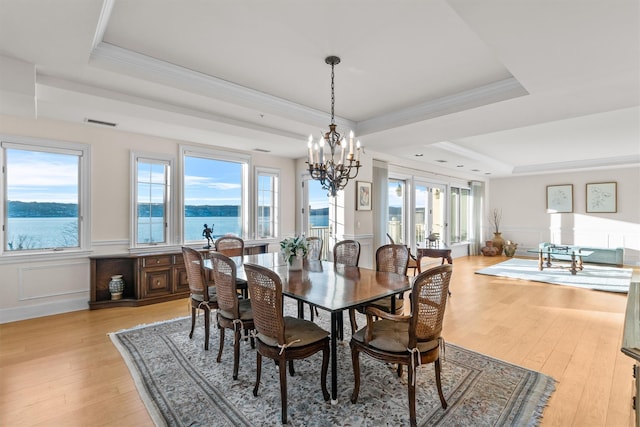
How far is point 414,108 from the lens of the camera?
3795mm

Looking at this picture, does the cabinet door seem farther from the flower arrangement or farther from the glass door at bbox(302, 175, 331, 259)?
the glass door at bbox(302, 175, 331, 259)

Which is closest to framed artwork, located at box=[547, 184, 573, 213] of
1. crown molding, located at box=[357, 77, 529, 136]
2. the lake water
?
crown molding, located at box=[357, 77, 529, 136]

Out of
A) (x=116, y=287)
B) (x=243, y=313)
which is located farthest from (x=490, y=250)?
(x=116, y=287)

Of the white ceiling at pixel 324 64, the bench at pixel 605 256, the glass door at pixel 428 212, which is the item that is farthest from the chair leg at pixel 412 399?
the bench at pixel 605 256

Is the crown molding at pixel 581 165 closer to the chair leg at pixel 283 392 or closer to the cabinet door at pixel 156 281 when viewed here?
the chair leg at pixel 283 392

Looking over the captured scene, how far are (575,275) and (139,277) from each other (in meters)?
8.10

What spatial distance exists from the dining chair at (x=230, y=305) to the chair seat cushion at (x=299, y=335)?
40cm

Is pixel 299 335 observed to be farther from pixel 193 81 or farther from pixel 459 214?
pixel 459 214

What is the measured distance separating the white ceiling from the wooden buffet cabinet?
73.9 inches

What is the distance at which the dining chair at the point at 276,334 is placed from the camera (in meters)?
1.96

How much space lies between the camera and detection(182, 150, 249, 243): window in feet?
16.9

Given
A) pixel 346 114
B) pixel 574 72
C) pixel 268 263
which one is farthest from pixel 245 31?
pixel 574 72

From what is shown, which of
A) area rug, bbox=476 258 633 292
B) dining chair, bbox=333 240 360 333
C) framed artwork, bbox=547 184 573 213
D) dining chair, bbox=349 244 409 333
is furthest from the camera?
framed artwork, bbox=547 184 573 213

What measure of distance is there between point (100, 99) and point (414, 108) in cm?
347
